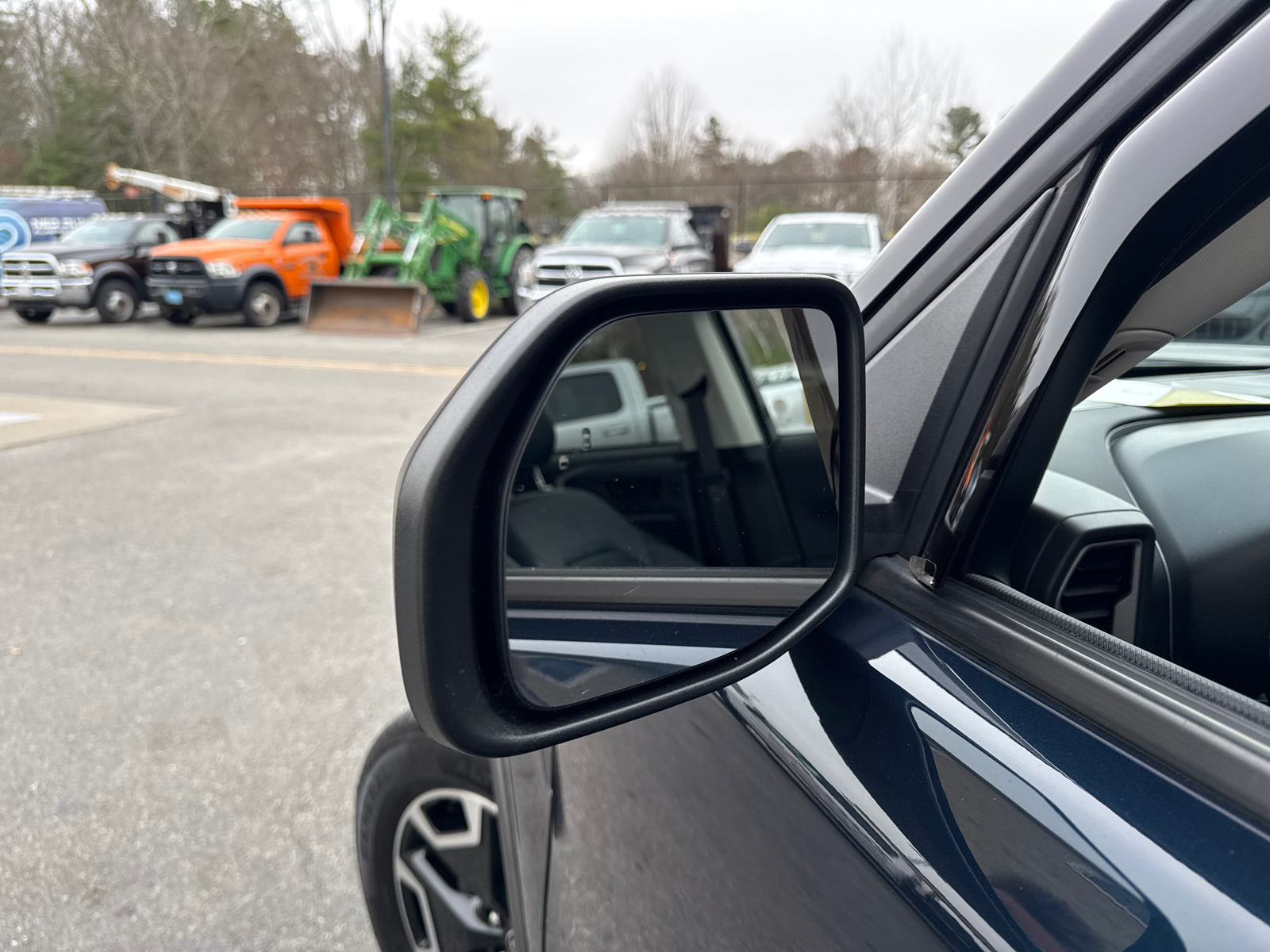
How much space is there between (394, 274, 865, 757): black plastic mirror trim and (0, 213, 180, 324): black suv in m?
19.0

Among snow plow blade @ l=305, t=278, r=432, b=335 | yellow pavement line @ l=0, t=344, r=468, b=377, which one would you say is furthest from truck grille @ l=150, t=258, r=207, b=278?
yellow pavement line @ l=0, t=344, r=468, b=377

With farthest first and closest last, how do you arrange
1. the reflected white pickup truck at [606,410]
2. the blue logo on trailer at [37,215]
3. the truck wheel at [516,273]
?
the blue logo on trailer at [37,215] → the truck wheel at [516,273] → the reflected white pickup truck at [606,410]

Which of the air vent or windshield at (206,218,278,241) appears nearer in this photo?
the air vent

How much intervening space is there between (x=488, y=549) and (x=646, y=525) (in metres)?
0.26

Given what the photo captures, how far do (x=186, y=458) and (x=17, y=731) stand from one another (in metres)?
4.30

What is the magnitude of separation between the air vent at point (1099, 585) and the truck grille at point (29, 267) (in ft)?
63.9

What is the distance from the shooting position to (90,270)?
16859mm

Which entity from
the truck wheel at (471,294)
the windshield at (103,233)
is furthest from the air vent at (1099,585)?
the windshield at (103,233)

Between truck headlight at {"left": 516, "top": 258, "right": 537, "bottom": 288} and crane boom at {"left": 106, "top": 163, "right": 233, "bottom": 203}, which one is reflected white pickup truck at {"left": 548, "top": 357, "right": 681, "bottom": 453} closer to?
truck headlight at {"left": 516, "top": 258, "right": 537, "bottom": 288}

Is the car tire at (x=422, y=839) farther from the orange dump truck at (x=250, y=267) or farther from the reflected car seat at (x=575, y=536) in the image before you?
the orange dump truck at (x=250, y=267)

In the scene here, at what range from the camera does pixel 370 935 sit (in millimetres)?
Answer: 2373

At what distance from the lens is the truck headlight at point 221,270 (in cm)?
1603

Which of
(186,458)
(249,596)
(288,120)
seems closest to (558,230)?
(288,120)

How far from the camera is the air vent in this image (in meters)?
1.00
